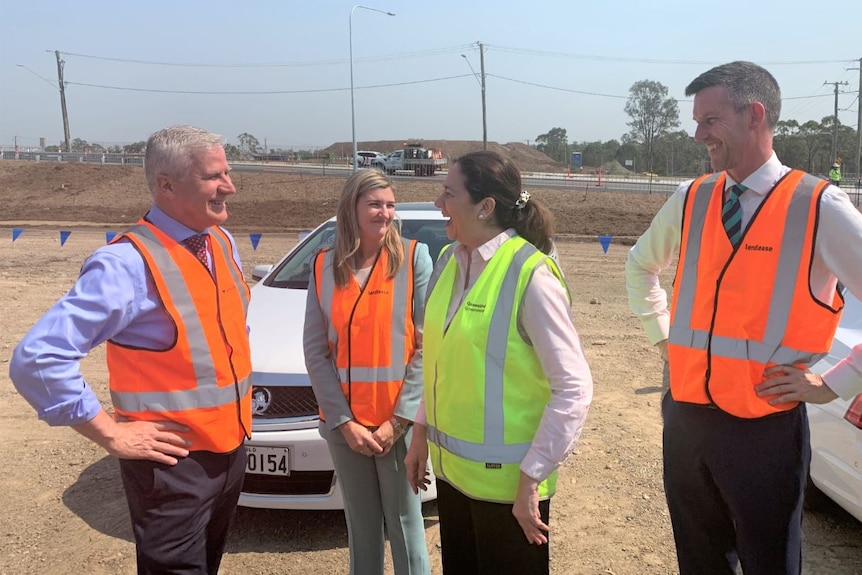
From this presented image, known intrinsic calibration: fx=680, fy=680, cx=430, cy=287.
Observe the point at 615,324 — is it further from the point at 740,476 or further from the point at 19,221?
the point at 19,221

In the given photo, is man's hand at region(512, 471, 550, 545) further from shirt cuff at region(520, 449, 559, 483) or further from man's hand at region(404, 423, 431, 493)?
man's hand at region(404, 423, 431, 493)

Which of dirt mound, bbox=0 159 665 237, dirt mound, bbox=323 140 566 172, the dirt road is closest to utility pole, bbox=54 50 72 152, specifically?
dirt mound, bbox=0 159 665 237

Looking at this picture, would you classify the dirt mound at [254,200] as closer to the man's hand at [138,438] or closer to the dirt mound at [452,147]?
the man's hand at [138,438]

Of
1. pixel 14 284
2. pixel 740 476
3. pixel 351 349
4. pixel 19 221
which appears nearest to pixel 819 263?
pixel 740 476

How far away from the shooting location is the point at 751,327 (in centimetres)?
221

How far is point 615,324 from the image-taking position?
28.1ft

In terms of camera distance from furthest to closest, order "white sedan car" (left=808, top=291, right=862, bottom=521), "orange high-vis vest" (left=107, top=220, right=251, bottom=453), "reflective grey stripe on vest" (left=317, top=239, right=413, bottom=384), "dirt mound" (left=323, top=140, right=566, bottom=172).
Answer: "dirt mound" (left=323, top=140, right=566, bottom=172), "white sedan car" (left=808, top=291, right=862, bottom=521), "reflective grey stripe on vest" (left=317, top=239, right=413, bottom=384), "orange high-vis vest" (left=107, top=220, right=251, bottom=453)

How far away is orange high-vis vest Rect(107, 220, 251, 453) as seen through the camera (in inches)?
87.3

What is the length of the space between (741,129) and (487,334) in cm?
112

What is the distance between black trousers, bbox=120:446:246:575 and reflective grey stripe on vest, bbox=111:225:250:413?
0.62 feet

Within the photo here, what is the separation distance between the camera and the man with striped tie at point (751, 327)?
216cm

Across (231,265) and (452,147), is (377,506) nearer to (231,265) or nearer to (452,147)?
(231,265)

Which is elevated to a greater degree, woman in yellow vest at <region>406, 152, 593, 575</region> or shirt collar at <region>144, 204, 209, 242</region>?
shirt collar at <region>144, 204, 209, 242</region>

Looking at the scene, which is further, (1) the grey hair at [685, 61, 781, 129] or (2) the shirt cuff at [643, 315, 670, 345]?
(2) the shirt cuff at [643, 315, 670, 345]
